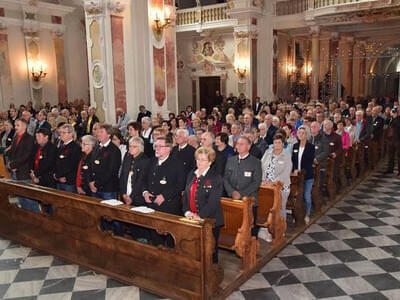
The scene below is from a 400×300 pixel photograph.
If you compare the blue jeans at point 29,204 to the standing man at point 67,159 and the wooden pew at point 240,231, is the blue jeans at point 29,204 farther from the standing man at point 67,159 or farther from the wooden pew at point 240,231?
the wooden pew at point 240,231

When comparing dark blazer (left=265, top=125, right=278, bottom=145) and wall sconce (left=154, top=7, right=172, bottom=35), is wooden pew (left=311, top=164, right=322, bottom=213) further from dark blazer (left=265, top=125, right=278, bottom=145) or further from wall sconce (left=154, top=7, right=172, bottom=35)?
wall sconce (left=154, top=7, right=172, bottom=35)

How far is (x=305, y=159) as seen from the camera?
625cm

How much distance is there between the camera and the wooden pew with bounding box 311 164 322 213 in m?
6.66

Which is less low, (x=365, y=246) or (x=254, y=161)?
(x=254, y=161)

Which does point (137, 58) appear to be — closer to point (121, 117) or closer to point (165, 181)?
point (121, 117)

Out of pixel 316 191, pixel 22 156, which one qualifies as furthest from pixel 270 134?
pixel 22 156

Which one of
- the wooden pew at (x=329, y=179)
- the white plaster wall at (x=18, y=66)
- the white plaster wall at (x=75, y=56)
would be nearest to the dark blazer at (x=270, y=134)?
the wooden pew at (x=329, y=179)

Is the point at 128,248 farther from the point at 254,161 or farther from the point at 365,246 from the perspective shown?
the point at 365,246

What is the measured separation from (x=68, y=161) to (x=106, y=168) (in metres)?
0.72

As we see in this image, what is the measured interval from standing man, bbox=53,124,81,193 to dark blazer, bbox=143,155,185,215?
162 cm

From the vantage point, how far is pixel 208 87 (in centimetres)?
2041

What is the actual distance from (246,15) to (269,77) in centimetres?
277

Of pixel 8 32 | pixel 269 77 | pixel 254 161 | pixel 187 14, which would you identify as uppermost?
pixel 187 14

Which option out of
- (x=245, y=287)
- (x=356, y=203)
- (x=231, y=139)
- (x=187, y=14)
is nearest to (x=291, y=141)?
(x=231, y=139)
